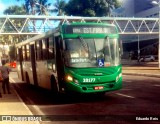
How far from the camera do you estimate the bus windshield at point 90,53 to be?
513 inches

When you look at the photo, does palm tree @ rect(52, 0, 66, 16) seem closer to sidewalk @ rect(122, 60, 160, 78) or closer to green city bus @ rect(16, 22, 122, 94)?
sidewalk @ rect(122, 60, 160, 78)

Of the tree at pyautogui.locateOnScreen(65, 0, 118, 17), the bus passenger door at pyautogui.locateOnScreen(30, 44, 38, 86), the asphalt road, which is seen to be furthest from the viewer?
the tree at pyautogui.locateOnScreen(65, 0, 118, 17)

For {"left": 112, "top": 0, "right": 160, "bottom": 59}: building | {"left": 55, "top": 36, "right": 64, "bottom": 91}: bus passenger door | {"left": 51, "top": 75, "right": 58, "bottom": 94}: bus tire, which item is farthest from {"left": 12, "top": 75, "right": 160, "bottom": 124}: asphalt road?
{"left": 112, "top": 0, "right": 160, "bottom": 59}: building

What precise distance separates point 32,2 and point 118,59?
203 feet

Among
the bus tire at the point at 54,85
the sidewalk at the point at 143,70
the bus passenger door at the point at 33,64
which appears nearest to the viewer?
the bus tire at the point at 54,85

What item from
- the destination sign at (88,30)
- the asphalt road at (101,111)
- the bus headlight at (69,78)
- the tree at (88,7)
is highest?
the tree at (88,7)

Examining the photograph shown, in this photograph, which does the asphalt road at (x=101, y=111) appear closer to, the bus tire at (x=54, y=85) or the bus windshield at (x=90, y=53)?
the bus tire at (x=54, y=85)

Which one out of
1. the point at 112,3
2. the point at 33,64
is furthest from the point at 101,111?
the point at 112,3

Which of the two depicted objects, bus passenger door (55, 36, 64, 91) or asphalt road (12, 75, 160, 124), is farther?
bus passenger door (55, 36, 64, 91)

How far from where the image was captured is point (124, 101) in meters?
13.3

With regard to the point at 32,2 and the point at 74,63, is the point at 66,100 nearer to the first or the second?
the point at 74,63

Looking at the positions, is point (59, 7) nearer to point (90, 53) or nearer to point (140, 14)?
point (140, 14)

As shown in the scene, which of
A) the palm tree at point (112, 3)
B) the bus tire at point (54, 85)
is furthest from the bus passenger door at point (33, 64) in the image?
the palm tree at point (112, 3)

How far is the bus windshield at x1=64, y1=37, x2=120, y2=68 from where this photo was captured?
1304 centimetres
